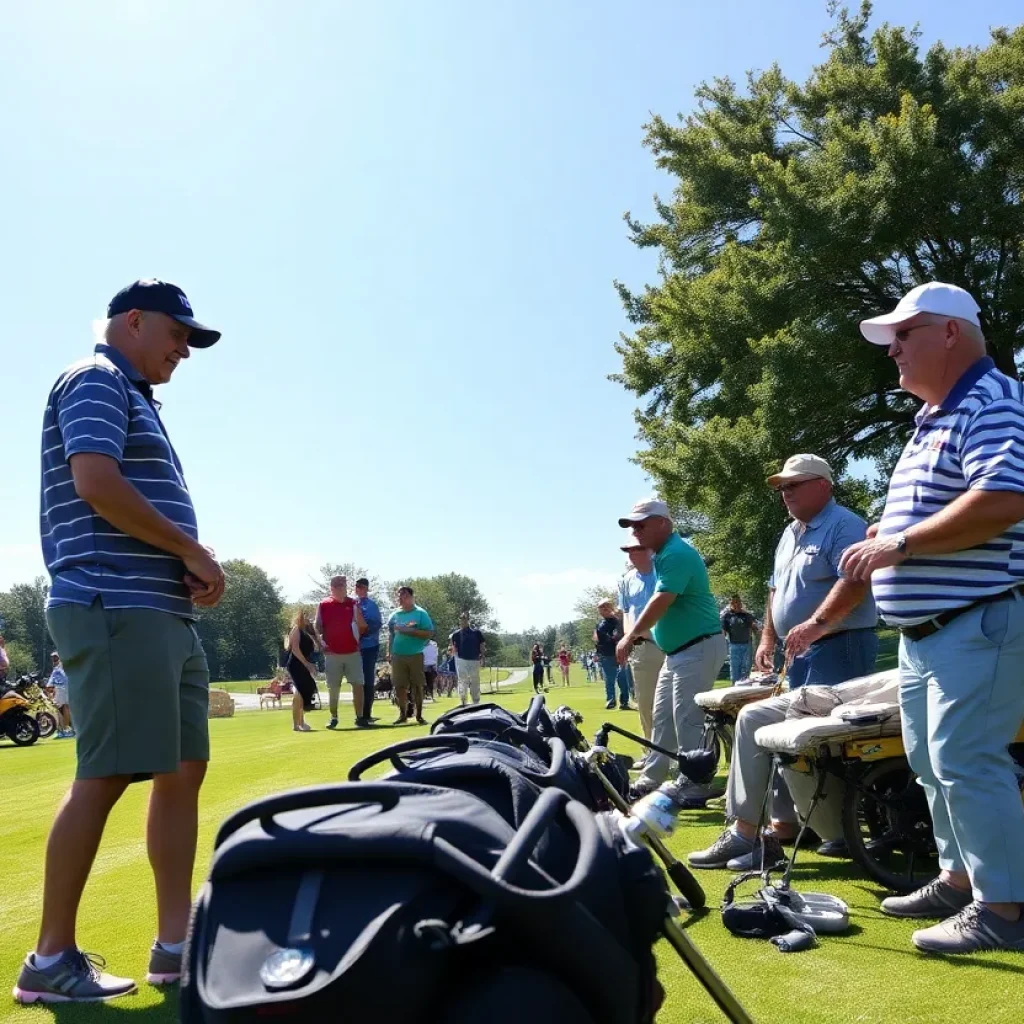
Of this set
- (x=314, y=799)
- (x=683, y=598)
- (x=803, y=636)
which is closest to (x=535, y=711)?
(x=314, y=799)

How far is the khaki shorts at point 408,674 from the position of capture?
16.3 metres

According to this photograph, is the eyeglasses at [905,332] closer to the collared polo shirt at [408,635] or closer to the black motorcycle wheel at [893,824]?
the black motorcycle wheel at [893,824]

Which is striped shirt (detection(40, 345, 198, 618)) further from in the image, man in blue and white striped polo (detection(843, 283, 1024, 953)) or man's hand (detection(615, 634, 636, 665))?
man's hand (detection(615, 634, 636, 665))

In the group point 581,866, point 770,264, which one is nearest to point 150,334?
point 581,866

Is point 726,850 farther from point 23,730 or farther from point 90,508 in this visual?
point 23,730

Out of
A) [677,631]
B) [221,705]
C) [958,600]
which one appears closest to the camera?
[958,600]

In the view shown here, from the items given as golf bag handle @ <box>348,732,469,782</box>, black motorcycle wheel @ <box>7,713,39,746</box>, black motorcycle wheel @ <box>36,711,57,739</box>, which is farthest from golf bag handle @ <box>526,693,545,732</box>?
black motorcycle wheel @ <box>36,711,57,739</box>

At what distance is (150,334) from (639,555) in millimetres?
6067

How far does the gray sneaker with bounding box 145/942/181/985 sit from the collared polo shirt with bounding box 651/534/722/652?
4313 mm

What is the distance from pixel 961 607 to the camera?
3664 mm

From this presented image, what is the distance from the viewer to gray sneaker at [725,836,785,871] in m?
4.76

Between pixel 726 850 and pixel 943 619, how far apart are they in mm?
1920

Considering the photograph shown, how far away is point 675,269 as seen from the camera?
29766mm

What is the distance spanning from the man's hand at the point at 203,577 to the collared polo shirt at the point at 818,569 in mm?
3215
